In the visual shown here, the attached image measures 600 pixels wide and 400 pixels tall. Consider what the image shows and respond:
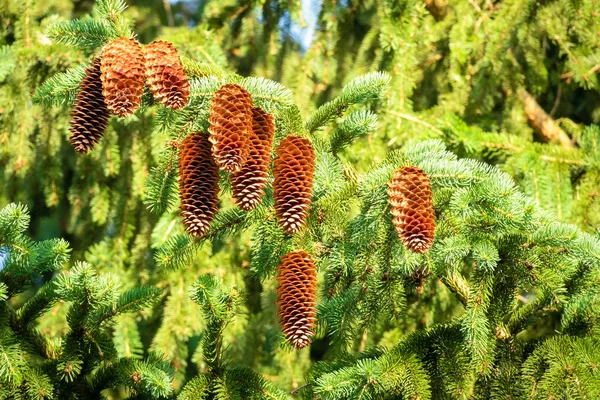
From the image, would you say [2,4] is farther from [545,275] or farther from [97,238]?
[545,275]

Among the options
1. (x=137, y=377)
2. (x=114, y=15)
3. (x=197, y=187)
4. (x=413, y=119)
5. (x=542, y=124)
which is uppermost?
(x=114, y=15)

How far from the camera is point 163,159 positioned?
5.49 ft

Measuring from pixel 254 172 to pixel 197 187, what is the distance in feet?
0.41

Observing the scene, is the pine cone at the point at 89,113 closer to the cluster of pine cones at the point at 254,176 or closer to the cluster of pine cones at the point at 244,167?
the cluster of pine cones at the point at 244,167

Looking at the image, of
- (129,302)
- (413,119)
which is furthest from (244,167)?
(413,119)

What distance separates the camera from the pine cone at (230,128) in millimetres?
1393

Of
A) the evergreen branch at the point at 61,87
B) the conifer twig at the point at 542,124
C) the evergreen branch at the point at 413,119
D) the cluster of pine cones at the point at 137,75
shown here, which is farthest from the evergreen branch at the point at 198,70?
the conifer twig at the point at 542,124

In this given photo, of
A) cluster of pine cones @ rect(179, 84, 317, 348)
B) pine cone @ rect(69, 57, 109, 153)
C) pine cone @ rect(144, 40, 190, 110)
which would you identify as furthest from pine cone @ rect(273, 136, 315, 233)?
pine cone @ rect(69, 57, 109, 153)

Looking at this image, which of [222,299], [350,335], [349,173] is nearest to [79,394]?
[222,299]

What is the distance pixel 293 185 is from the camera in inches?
57.7

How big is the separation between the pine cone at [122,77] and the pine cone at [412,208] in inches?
20.4

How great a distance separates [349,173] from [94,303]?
627 mm

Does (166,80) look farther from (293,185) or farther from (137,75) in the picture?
(293,185)

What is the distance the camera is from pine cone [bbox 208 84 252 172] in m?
1.39
